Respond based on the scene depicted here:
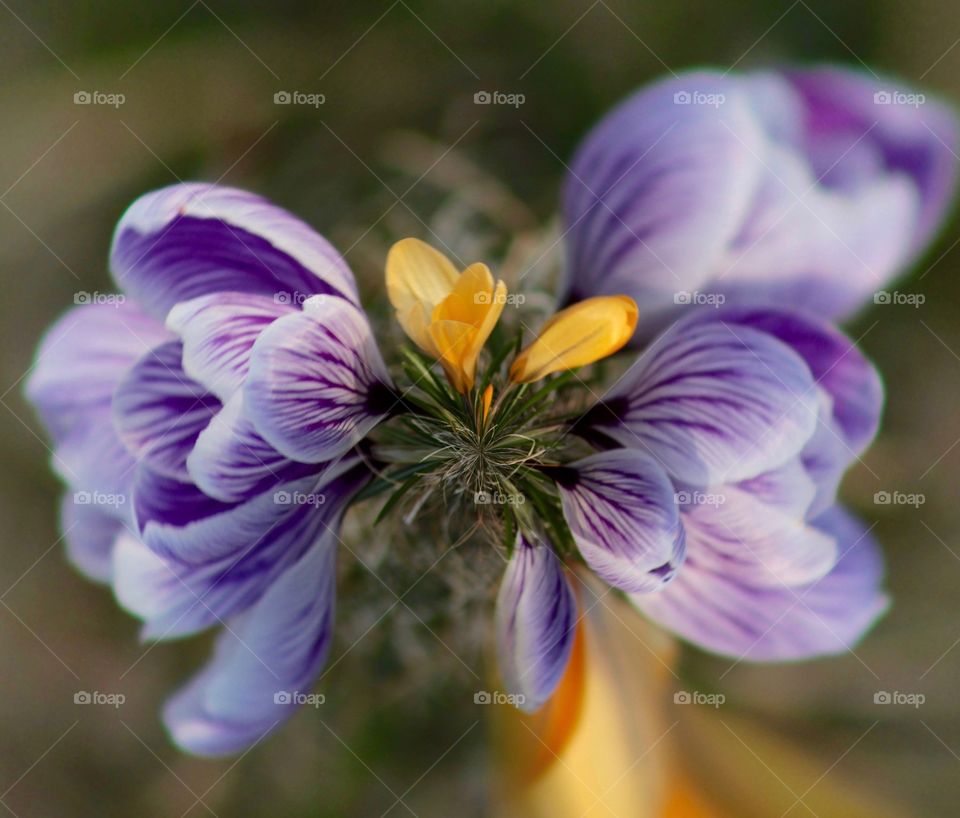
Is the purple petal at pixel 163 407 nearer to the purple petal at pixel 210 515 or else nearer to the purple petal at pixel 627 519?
the purple petal at pixel 210 515

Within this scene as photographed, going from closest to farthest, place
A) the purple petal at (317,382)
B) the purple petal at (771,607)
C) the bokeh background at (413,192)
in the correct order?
the purple petal at (317,382)
the purple petal at (771,607)
the bokeh background at (413,192)

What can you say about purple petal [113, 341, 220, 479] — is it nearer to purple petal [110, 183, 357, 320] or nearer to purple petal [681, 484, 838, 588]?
purple petal [110, 183, 357, 320]

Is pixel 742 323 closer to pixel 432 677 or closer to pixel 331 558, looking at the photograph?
pixel 331 558

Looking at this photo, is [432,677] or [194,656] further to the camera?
[194,656]

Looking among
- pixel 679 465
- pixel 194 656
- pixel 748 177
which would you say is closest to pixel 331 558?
pixel 679 465

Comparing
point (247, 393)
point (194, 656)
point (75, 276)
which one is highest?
point (247, 393)

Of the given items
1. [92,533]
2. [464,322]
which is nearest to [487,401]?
[464,322]

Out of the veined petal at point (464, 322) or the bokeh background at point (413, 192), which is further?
the bokeh background at point (413, 192)

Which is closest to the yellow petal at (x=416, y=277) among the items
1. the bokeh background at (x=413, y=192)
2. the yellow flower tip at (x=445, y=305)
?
the yellow flower tip at (x=445, y=305)
